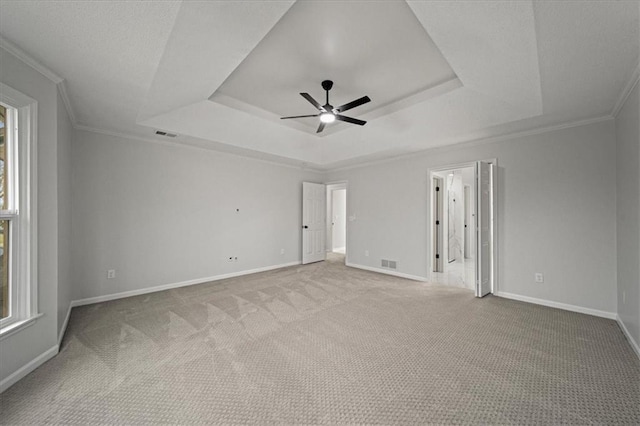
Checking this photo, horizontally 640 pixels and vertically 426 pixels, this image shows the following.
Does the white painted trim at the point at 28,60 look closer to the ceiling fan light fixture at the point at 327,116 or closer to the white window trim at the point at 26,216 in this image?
the white window trim at the point at 26,216

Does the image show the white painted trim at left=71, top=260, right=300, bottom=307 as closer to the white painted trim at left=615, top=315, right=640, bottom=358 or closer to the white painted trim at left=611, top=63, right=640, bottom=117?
the white painted trim at left=615, top=315, right=640, bottom=358

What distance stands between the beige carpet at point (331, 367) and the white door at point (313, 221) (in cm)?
278

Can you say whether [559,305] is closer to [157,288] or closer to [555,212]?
[555,212]

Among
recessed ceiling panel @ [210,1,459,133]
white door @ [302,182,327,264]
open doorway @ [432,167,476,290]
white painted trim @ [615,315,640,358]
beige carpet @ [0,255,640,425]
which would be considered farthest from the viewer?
white door @ [302,182,327,264]

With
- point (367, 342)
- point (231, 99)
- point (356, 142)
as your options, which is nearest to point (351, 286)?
point (367, 342)

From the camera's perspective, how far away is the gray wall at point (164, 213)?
3.45m

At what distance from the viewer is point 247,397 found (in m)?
1.70

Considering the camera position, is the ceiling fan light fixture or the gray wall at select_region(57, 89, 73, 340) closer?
the gray wall at select_region(57, 89, 73, 340)

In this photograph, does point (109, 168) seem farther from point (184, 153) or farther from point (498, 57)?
point (498, 57)

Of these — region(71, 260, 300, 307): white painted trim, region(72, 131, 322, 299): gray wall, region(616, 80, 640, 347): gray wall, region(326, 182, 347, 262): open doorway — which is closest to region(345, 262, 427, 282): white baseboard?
region(72, 131, 322, 299): gray wall

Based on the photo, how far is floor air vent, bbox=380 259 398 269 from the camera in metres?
5.08

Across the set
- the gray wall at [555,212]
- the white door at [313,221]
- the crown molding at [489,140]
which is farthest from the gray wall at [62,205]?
the gray wall at [555,212]

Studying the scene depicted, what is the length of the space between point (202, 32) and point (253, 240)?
3.84m

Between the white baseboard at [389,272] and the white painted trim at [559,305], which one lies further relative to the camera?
the white baseboard at [389,272]
